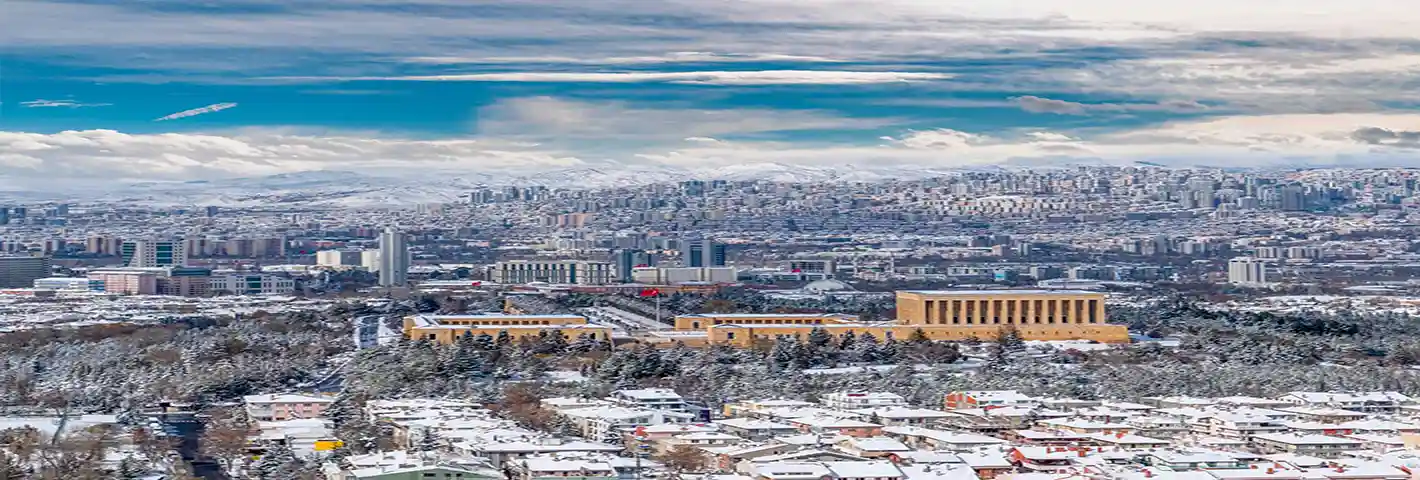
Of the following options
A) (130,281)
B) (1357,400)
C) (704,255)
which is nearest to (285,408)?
(1357,400)

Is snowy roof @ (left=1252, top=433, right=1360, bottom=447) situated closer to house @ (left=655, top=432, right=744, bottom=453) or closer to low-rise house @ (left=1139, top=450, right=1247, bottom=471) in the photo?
low-rise house @ (left=1139, top=450, right=1247, bottom=471)

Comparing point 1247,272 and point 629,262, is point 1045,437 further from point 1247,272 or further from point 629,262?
point 629,262

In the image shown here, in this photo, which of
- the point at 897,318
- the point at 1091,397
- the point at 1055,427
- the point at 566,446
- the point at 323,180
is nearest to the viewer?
the point at 566,446

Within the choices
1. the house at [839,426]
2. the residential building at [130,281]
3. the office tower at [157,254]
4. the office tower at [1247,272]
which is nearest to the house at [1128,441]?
the house at [839,426]

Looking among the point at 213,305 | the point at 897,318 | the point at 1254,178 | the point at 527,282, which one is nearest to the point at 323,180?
the point at 1254,178

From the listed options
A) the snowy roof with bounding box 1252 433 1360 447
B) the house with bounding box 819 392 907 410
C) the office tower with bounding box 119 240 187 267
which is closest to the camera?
the snowy roof with bounding box 1252 433 1360 447

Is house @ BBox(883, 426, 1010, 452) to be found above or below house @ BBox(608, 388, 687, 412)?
below

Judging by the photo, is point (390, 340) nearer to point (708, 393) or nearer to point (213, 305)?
point (708, 393)

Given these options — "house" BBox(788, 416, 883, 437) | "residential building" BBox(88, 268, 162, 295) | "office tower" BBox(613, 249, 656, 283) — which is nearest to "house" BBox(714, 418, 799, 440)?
"house" BBox(788, 416, 883, 437)
